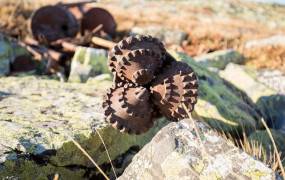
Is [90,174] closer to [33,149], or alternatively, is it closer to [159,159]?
[33,149]

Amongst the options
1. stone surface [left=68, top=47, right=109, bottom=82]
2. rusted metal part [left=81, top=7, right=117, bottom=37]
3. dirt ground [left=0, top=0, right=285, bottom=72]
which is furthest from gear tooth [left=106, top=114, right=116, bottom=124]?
dirt ground [left=0, top=0, right=285, bottom=72]

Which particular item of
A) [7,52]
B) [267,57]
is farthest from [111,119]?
[267,57]

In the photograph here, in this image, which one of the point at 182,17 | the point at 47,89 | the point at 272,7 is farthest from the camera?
the point at 272,7

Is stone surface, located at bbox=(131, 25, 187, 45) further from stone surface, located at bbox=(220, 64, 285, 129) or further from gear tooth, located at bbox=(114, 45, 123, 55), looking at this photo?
gear tooth, located at bbox=(114, 45, 123, 55)

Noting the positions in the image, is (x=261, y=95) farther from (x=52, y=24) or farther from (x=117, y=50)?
(x=52, y=24)

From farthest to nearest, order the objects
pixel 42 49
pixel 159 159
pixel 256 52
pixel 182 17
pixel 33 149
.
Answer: pixel 182 17 → pixel 256 52 → pixel 42 49 → pixel 33 149 → pixel 159 159

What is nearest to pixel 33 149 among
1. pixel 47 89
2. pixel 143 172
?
pixel 143 172
